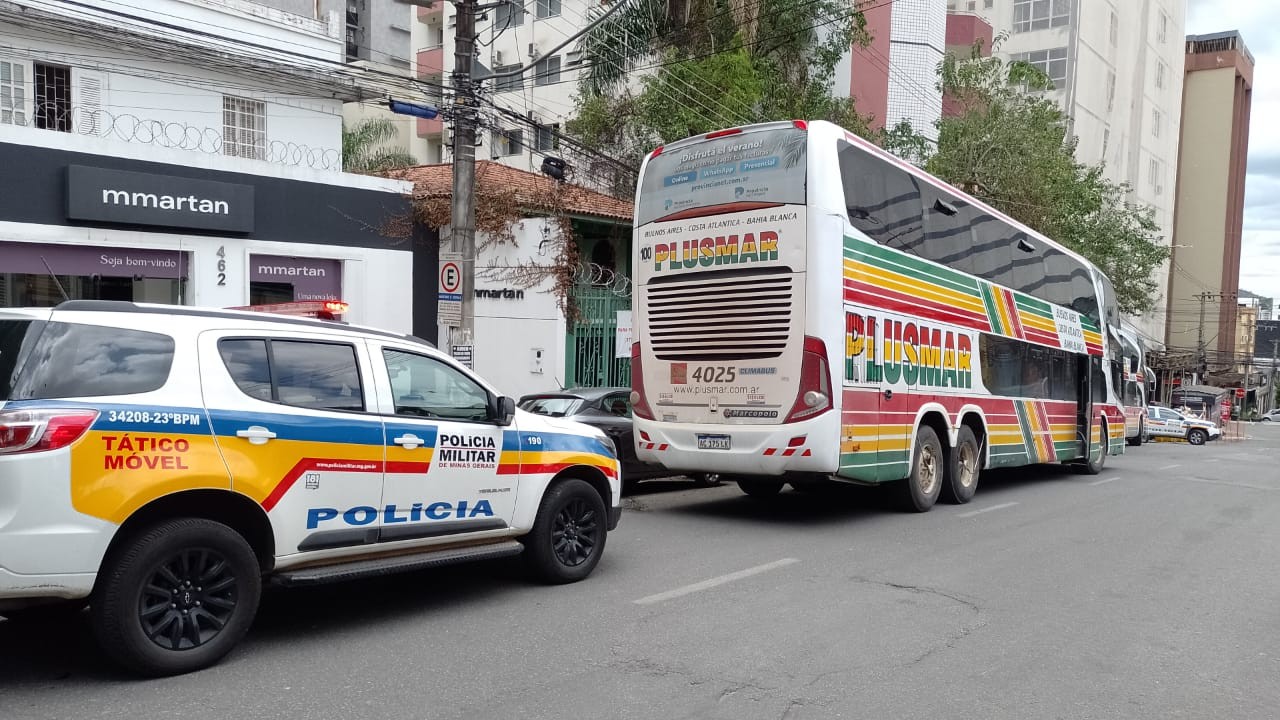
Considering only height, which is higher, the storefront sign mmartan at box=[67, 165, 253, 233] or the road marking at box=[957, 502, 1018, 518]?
the storefront sign mmartan at box=[67, 165, 253, 233]

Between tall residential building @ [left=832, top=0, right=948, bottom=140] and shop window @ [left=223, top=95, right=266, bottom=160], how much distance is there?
19.2 m

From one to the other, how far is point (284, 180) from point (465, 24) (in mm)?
4287

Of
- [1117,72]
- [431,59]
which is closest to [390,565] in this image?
[431,59]

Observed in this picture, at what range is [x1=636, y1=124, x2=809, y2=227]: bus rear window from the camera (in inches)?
398

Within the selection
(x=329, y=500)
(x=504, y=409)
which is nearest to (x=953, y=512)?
(x=504, y=409)

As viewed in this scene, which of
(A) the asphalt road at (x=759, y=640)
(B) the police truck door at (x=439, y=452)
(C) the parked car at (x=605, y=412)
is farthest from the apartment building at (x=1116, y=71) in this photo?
(B) the police truck door at (x=439, y=452)

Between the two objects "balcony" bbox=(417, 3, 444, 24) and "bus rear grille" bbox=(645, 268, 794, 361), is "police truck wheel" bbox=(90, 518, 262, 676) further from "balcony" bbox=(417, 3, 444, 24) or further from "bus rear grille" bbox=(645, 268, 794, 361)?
"balcony" bbox=(417, 3, 444, 24)

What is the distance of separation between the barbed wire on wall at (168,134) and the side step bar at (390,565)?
10685 mm

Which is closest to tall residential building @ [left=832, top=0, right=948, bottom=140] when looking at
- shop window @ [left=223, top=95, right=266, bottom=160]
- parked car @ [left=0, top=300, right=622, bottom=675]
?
shop window @ [left=223, top=95, right=266, bottom=160]

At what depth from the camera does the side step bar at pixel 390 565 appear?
18.6ft

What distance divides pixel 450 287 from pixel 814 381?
5.60m

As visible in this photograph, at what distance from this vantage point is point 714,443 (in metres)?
10.5

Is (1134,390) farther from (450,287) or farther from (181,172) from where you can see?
(181,172)

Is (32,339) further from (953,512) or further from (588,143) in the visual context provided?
(588,143)
